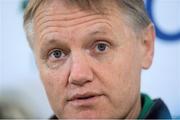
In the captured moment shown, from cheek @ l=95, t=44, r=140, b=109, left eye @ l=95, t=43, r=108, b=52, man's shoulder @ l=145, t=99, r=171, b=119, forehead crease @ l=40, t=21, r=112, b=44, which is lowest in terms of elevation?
man's shoulder @ l=145, t=99, r=171, b=119

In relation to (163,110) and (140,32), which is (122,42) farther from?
(163,110)

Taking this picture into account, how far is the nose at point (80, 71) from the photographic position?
163 cm

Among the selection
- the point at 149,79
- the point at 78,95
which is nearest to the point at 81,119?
the point at 78,95

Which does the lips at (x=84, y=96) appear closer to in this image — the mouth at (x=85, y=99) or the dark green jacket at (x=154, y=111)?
the mouth at (x=85, y=99)

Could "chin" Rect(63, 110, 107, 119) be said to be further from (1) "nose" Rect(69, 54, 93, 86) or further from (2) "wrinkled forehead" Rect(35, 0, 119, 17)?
(2) "wrinkled forehead" Rect(35, 0, 119, 17)

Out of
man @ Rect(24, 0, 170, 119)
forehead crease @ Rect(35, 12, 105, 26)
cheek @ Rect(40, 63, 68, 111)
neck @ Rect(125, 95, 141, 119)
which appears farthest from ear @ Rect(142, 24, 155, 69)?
cheek @ Rect(40, 63, 68, 111)

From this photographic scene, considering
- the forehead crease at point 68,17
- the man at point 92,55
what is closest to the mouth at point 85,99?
the man at point 92,55

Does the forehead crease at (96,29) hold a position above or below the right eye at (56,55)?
above

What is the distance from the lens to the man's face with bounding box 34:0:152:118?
168cm

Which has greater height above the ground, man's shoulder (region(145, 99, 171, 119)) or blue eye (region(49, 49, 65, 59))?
blue eye (region(49, 49, 65, 59))

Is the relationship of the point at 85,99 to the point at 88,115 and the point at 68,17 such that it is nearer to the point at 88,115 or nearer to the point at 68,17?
the point at 88,115

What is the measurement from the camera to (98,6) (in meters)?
1.73

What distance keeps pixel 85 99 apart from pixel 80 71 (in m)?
0.12

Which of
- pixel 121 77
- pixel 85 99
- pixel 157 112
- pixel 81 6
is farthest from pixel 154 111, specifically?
pixel 81 6
